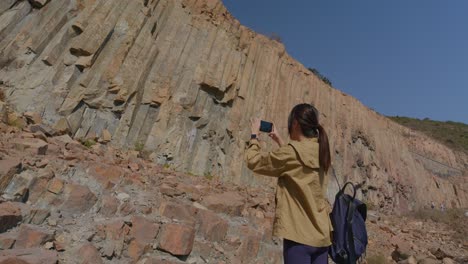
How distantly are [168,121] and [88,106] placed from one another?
2547mm

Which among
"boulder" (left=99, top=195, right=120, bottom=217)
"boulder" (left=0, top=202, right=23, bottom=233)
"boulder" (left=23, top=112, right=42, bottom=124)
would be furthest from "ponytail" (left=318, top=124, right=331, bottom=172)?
"boulder" (left=23, top=112, right=42, bottom=124)

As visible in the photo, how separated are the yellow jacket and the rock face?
199 inches

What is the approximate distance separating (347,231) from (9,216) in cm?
384

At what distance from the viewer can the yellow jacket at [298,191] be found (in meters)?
2.22

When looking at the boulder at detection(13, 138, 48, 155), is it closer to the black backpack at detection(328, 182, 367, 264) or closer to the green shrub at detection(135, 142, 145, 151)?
the green shrub at detection(135, 142, 145, 151)

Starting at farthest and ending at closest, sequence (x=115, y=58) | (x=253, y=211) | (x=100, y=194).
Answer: (x=115, y=58) → (x=253, y=211) → (x=100, y=194)

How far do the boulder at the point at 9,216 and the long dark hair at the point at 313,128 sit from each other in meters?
3.62

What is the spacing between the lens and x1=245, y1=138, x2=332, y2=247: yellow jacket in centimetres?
222

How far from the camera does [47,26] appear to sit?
27.5 feet

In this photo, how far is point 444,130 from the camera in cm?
5050

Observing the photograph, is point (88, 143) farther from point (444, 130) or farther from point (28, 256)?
point (444, 130)

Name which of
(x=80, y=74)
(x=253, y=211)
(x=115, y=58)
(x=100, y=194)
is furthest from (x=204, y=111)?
(x=100, y=194)

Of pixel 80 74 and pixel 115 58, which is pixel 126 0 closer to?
pixel 115 58

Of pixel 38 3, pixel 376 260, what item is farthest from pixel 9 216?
pixel 376 260
